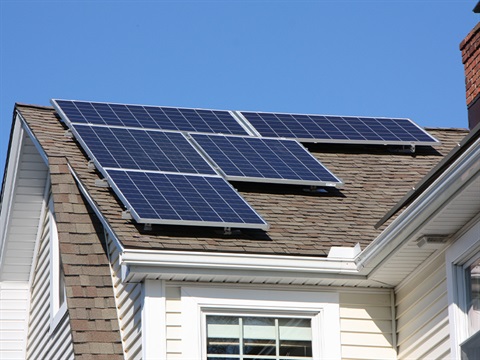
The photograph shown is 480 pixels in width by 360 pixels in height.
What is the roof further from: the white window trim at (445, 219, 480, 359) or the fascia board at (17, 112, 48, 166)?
the white window trim at (445, 219, 480, 359)

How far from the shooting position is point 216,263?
38.3 ft

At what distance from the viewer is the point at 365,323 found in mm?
12281

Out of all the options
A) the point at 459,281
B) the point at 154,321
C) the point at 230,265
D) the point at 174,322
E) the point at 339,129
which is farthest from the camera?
the point at 339,129

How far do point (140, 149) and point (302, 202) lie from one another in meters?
2.17

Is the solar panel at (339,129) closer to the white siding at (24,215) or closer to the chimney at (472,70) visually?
the chimney at (472,70)

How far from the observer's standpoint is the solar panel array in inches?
496

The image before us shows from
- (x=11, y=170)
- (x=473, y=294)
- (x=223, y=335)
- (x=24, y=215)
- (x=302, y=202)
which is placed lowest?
(x=223, y=335)

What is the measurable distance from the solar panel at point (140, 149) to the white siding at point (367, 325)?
2.60 m

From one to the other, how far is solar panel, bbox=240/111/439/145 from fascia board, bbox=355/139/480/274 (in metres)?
4.54

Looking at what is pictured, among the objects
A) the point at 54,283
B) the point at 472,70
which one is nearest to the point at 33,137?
the point at 54,283

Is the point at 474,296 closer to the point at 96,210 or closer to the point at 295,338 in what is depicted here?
the point at 295,338

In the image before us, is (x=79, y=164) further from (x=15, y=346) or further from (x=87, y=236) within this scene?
(x=15, y=346)

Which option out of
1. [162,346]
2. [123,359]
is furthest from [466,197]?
[123,359]

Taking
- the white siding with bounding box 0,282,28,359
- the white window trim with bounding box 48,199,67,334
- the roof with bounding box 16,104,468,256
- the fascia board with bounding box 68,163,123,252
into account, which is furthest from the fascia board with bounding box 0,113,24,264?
the fascia board with bounding box 68,163,123,252
